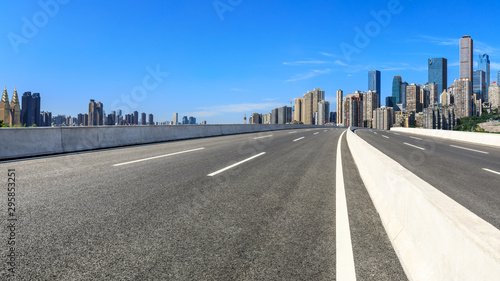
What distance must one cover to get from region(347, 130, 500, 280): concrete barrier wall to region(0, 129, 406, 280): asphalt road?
18 centimetres

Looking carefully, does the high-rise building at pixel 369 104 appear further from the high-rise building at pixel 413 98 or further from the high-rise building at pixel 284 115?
the high-rise building at pixel 413 98

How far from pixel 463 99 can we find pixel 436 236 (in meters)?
223

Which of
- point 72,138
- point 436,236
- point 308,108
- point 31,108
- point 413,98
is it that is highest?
point 413,98

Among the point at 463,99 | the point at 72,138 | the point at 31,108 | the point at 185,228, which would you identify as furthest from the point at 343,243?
the point at 463,99

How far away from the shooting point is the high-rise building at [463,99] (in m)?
169

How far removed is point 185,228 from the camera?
312cm

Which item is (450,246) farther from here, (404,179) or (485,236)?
(404,179)

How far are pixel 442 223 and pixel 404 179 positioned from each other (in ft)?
3.77

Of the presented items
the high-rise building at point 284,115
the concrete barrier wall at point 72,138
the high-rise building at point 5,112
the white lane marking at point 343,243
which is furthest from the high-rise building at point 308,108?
the white lane marking at point 343,243

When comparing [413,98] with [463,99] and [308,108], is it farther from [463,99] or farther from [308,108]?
[308,108]

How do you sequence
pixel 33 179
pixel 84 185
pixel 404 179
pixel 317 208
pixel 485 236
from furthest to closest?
pixel 33 179
pixel 84 185
pixel 317 208
pixel 404 179
pixel 485 236

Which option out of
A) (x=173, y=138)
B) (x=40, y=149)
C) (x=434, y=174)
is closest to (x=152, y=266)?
(x=434, y=174)

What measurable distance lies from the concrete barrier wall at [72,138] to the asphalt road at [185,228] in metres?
3.08

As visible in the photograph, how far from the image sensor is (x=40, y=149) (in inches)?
349
